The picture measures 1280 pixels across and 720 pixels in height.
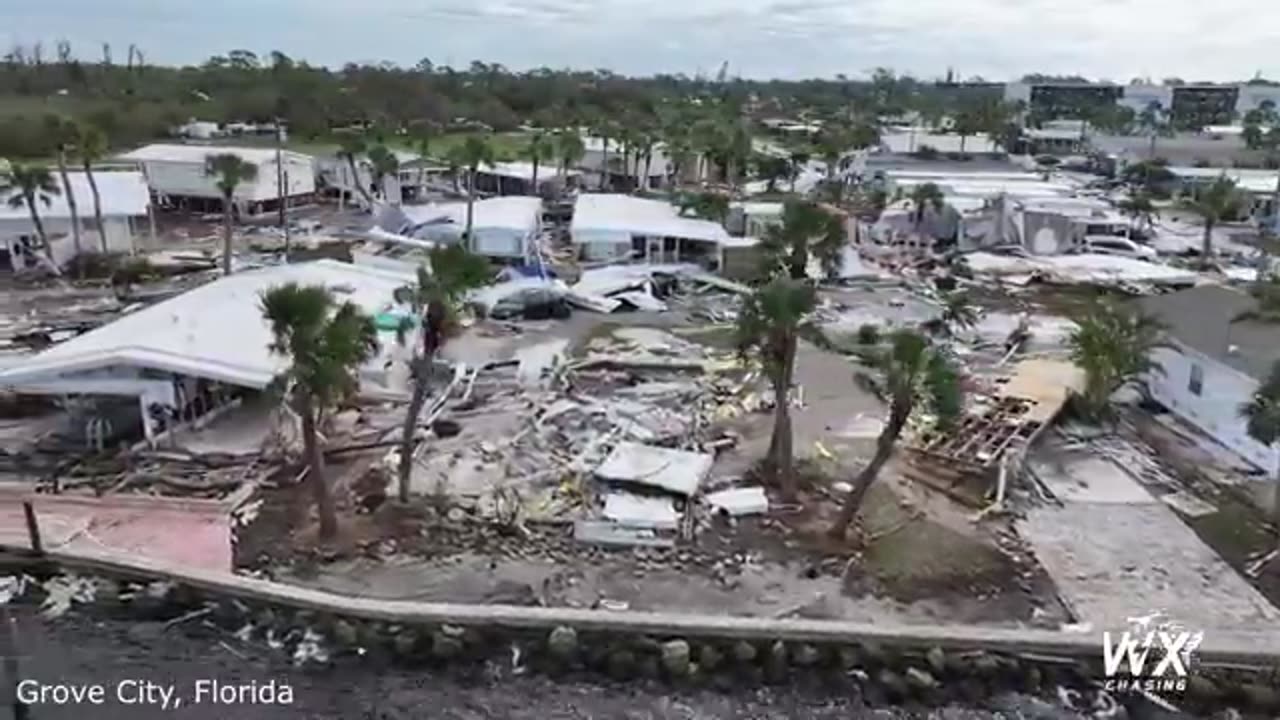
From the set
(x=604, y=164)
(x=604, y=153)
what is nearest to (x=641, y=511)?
(x=604, y=164)

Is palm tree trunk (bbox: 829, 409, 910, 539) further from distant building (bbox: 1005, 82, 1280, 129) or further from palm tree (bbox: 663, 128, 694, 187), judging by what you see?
distant building (bbox: 1005, 82, 1280, 129)

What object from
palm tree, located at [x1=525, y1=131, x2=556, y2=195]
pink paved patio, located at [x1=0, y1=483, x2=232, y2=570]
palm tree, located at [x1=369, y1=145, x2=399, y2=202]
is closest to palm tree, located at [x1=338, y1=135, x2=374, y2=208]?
palm tree, located at [x1=369, y1=145, x2=399, y2=202]

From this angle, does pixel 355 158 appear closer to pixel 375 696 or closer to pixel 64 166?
pixel 64 166

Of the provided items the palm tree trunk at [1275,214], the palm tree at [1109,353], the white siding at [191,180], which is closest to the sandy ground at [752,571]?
the palm tree at [1109,353]

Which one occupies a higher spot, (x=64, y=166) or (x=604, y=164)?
(x=604, y=164)

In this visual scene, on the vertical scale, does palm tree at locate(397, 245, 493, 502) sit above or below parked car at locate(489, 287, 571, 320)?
above

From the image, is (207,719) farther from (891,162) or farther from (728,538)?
(891,162)

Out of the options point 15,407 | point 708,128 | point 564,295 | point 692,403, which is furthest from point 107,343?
point 708,128
